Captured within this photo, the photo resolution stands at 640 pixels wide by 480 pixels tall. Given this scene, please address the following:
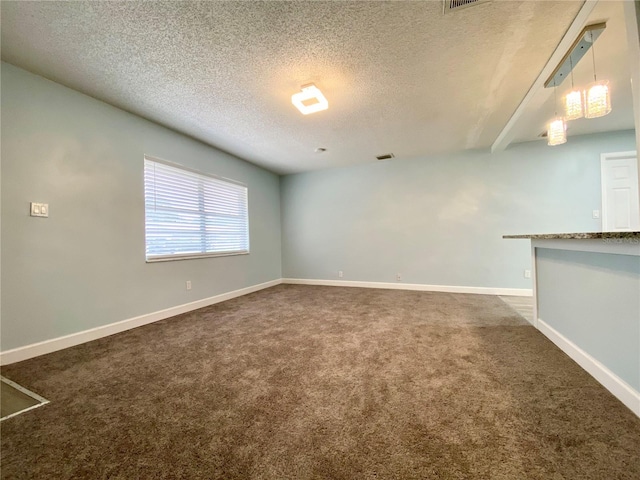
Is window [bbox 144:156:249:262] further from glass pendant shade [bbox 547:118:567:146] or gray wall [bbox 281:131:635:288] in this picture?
glass pendant shade [bbox 547:118:567:146]

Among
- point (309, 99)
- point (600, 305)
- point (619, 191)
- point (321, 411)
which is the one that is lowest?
point (321, 411)

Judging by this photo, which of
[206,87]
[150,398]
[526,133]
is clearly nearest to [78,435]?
[150,398]

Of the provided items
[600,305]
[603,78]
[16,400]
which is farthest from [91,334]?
[603,78]

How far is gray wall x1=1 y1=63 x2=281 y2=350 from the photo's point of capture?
2.05 meters

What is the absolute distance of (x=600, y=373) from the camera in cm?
156

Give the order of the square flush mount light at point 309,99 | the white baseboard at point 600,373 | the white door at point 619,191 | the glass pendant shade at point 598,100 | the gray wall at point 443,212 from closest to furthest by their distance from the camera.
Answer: the white baseboard at point 600,373, the glass pendant shade at point 598,100, the square flush mount light at point 309,99, the white door at point 619,191, the gray wall at point 443,212

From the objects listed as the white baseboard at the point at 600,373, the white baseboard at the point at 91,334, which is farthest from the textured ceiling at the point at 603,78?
the white baseboard at the point at 91,334

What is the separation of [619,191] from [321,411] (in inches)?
210

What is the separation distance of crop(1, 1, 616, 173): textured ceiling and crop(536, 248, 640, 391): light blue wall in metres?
1.75

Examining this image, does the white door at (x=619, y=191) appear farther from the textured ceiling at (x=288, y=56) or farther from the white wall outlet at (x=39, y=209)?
the white wall outlet at (x=39, y=209)

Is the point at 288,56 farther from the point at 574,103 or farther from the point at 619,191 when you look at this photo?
the point at 619,191

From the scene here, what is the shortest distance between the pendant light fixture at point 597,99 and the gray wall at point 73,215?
4.49 meters

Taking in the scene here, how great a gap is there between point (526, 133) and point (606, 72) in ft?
4.66

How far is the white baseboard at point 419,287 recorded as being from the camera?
4020mm
